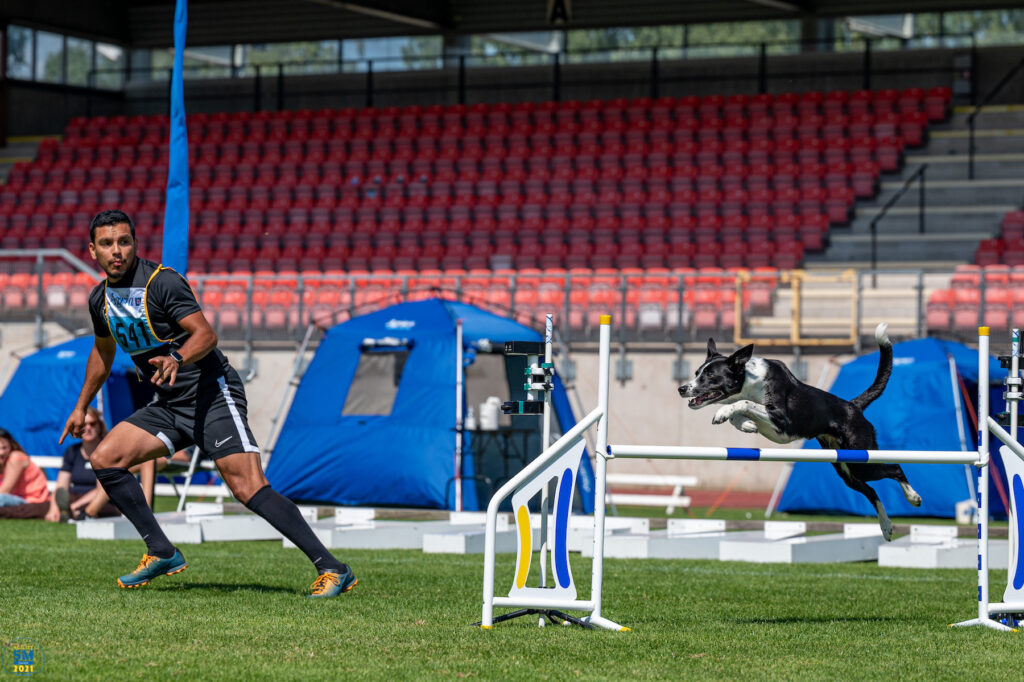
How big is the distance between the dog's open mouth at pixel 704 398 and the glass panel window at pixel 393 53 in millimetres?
24039

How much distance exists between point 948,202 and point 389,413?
36.6 feet

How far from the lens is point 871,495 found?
613 centimetres

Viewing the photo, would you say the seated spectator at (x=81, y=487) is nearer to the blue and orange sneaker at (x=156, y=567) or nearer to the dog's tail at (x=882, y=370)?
the blue and orange sneaker at (x=156, y=567)

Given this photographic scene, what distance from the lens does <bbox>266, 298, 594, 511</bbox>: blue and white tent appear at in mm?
14484

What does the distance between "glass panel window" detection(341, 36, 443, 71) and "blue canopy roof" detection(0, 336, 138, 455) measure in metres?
13.0

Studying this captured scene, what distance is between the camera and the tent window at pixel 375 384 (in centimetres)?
1506

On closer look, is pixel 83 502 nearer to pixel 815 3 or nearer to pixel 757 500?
pixel 757 500

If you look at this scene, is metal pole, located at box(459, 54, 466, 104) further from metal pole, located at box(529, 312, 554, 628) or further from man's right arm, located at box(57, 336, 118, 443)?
metal pole, located at box(529, 312, 554, 628)

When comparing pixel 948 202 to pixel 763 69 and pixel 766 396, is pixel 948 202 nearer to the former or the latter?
pixel 763 69

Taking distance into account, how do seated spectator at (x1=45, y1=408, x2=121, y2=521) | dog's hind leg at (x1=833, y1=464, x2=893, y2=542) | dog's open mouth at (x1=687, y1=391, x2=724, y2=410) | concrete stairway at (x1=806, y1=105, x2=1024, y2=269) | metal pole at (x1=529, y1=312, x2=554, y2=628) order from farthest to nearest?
concrete stairway at (x1=806, y1=105, x2=1024, y2=269)
seated spectator at (x1=45, y1=408, x2=121, y2=521)
metal pole at (x1=529, y1=312, x2=554, y2=628)
dog's hind leg at (x1=833, y1=464, x2=893, y2=542)
dog's open mouth at (x1=687, y1=391, x2=724, y2=410)

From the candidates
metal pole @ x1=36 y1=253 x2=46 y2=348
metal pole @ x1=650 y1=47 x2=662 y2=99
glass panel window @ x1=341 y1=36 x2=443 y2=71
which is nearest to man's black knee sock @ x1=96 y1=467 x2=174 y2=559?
metal pole @ x1=36 y1=253 x2=46 y2=348

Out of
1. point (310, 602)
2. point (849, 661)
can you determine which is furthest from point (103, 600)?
point (849, 661)

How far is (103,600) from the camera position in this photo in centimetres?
662

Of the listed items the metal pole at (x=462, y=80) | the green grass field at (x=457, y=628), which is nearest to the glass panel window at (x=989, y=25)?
the metal pole at (x=462, y=80)
